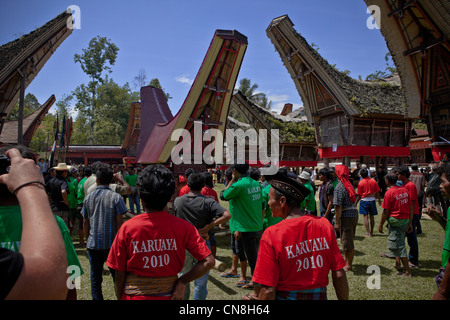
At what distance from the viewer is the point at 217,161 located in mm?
8773

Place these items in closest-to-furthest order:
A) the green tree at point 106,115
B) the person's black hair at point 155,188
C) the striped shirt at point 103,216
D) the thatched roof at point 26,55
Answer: the person's black hair at point 155,188
the striped shirt at point 103,216
the thatched roof at point 26,55
the green tree at point 106,115

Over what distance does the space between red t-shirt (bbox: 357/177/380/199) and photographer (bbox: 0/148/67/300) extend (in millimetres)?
8234

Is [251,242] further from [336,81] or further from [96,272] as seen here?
[336,81]

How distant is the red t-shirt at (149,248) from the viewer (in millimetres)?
2049

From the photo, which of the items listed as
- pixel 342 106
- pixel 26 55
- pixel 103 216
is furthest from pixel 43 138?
pixel 103 216

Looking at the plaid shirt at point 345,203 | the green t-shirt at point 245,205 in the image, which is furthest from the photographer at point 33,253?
the plaid shirt at point 345,203

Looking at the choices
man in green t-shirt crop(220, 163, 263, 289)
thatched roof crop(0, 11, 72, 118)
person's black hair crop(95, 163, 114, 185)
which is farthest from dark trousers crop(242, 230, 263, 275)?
thatched roof crop(0, 11, 72, 118)

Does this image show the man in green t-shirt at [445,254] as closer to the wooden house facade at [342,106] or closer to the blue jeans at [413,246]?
the blue jeans at [413,246]

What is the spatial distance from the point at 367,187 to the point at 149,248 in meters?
7.44

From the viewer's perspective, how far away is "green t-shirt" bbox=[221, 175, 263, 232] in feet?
15.4

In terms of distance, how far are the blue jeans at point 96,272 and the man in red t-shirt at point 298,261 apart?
244cm

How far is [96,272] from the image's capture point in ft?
11.7

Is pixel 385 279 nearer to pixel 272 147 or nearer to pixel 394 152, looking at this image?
pixel 394 152

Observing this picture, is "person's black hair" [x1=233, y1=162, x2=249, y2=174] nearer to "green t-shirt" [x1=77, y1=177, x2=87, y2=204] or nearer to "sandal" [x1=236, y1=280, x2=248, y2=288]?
"sandal" [x1=236, y1=280, x2=248, y2=288]
